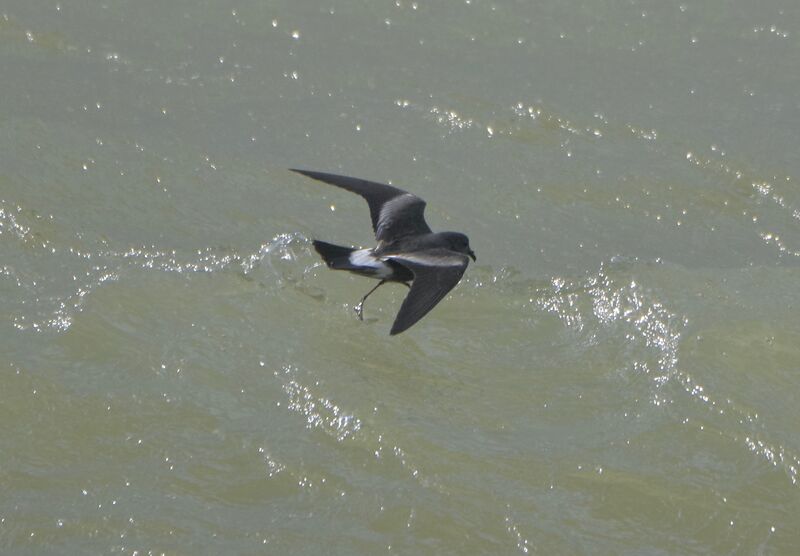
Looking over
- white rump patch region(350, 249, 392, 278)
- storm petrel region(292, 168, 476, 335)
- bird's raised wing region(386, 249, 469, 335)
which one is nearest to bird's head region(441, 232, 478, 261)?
storm petrel region(292, 168, 476, 335)

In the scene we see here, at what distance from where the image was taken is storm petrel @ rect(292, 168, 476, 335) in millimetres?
5555

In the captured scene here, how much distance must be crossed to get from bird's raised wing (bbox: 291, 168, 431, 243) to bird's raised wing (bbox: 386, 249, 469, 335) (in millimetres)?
547

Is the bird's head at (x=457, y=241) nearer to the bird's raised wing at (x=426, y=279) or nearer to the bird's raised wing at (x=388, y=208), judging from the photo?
the bird's raised wing at (x=426, y=279)

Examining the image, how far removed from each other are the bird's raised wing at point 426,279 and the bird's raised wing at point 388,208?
0.55 metres

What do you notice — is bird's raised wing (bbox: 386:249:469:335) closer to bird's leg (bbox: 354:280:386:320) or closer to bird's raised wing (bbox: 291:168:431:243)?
bird's leg (bbox: 354:280:386:320)

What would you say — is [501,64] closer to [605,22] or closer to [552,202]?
[605,22]

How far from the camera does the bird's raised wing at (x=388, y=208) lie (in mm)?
7062

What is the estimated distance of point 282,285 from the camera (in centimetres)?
716

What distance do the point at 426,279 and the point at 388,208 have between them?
61.4 inches

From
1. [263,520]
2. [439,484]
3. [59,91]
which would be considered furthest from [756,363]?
[59,91]

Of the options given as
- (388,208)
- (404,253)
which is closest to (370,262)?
(404,253)

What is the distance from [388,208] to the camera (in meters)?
7.29

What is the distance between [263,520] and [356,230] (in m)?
3.22

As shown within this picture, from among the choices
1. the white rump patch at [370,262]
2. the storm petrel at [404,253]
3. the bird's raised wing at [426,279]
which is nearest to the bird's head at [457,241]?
the storm petrel at [404,253]
